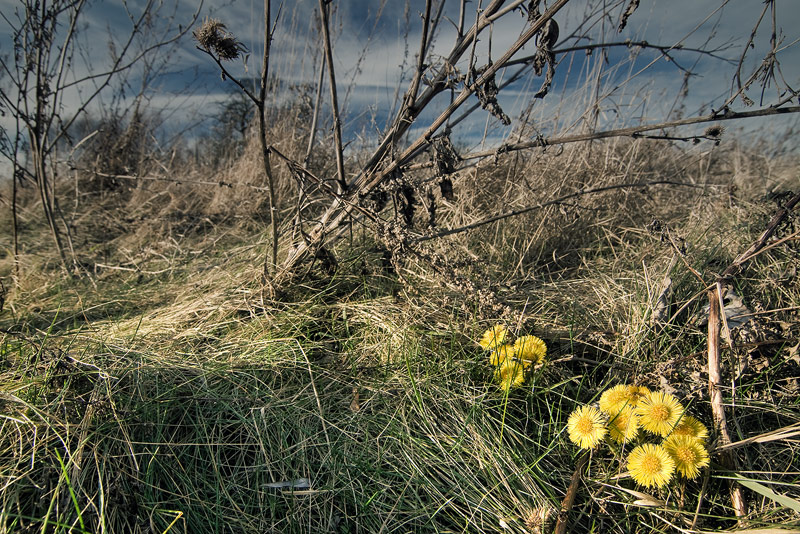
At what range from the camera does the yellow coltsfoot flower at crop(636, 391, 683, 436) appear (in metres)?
1.01

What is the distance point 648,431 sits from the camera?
41.6 inches

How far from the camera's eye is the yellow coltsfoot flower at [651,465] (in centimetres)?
94

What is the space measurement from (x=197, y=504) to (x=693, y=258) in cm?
196

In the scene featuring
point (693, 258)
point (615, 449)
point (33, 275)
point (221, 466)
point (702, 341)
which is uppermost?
point (693, 258)

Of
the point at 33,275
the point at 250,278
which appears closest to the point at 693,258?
the point at 250,278

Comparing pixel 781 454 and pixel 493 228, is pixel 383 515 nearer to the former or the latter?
pixel 781 454

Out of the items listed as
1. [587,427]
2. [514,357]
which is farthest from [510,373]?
[587,427]

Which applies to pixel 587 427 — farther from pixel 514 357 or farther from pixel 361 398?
pixel 361 398

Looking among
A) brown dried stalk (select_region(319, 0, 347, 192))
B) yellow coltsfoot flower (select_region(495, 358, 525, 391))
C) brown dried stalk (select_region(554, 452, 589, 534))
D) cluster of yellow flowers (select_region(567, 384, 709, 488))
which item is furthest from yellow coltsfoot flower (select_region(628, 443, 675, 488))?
brown dried stalk (select_region(319, 0, 347, 192))

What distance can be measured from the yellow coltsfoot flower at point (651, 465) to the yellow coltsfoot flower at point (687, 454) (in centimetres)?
2

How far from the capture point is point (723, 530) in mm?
954

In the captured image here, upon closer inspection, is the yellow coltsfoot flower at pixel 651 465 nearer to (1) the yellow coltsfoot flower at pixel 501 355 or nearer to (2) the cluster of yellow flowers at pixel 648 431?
(2) the cluster of yellow flowers at pixel 648 431

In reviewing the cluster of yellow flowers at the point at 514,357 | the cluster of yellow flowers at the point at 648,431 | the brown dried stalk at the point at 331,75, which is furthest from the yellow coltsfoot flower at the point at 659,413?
the brown dried stalk at the point at 331,75

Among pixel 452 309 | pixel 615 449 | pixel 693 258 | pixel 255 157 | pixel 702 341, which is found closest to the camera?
pixel 615 449
